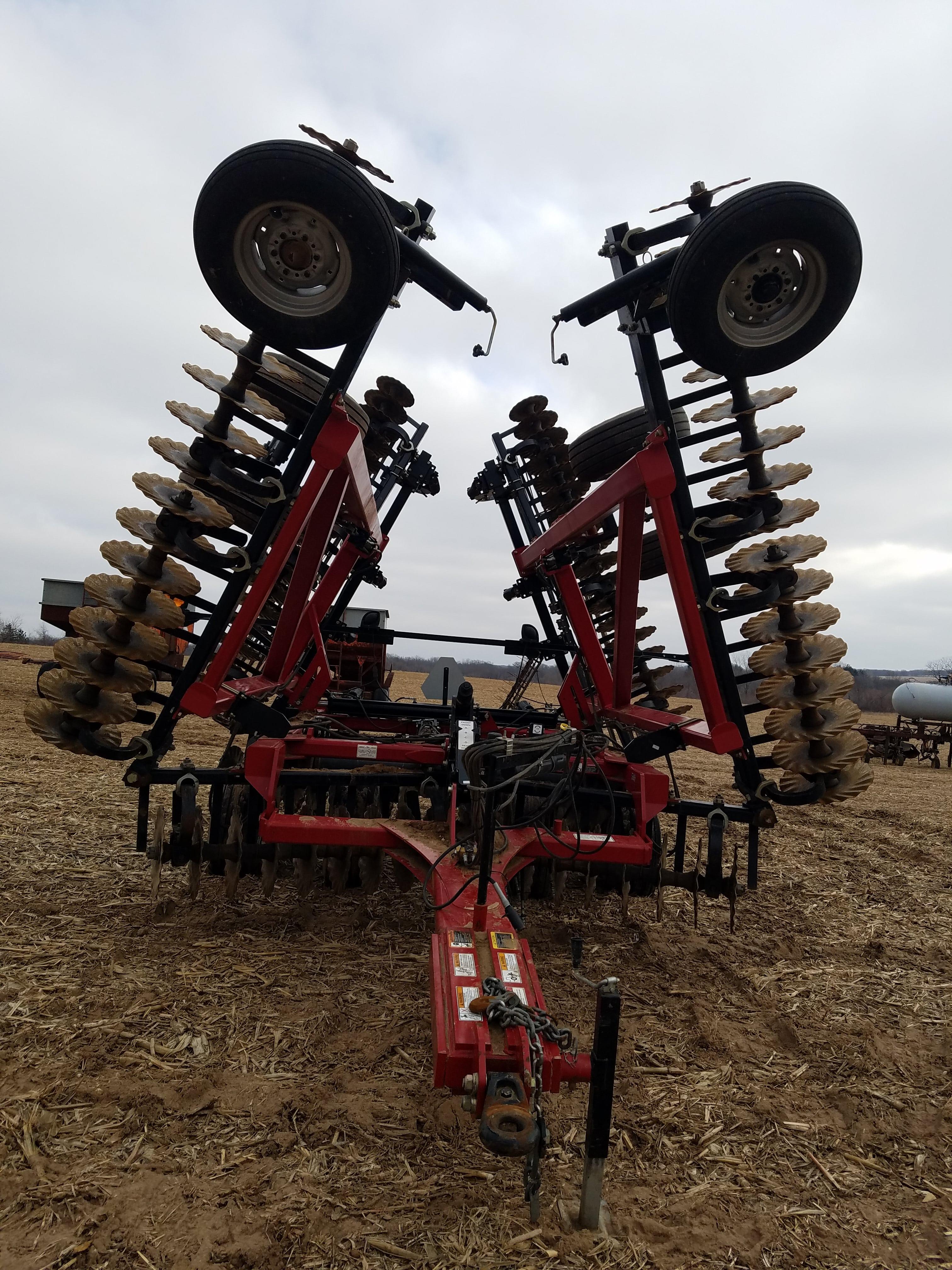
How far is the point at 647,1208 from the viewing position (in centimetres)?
225

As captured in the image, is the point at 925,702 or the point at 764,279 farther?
the point at 925,702

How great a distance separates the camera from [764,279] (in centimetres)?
396

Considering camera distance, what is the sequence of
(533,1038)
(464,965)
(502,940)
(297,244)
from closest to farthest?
1. (533,1038)
2. (464,965)
3. (502,940)
4. (297,244)

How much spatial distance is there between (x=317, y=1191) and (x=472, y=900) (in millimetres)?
1131

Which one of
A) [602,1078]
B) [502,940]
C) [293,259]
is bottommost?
[602,1078]

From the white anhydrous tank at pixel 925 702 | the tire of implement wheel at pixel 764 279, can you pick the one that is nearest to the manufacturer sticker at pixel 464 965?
the tire of implement wheel at pixel 764 279

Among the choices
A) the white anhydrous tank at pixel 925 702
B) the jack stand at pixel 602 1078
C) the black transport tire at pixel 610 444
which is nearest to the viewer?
the jack stand at pixel 602 1078

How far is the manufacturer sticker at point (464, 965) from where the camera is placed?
8.20 ft

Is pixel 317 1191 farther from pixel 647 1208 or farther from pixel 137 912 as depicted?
pixel 137 912

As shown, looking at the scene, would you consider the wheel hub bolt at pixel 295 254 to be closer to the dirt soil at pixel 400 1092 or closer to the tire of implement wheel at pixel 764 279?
the tire of implement wheel at pixel 764 279

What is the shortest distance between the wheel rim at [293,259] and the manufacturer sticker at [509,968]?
3.35 m

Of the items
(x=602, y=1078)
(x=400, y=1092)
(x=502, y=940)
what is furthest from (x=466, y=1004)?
(x=400, y=1092)

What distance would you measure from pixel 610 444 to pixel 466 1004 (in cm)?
522

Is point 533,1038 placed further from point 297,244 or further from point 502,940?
point 297,244
